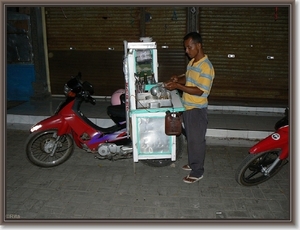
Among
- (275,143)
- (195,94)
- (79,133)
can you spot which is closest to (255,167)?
(275,143)

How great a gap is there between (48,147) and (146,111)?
1.88 metres

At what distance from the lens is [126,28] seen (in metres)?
7.94

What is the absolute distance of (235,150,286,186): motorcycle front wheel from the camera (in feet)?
13.6

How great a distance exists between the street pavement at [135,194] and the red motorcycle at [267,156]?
16 centimetres

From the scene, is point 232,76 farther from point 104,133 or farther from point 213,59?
point 104,133

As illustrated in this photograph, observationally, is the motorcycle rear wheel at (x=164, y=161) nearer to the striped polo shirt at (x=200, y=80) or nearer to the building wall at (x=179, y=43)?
the striped polo shirt at (x=200, y=80)

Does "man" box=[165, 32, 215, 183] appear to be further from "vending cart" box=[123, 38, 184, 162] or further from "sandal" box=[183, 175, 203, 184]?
"vending cart" box=[123, 38, 184, 162]

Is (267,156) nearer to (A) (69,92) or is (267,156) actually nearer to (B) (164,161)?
(B) (164,161)

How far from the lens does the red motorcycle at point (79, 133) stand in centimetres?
475

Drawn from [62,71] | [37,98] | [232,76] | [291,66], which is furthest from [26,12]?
[291,66]

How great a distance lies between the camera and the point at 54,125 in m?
4.75

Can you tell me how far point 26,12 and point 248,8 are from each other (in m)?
5.85

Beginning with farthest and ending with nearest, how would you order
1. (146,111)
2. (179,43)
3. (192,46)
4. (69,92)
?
1. (179,43)
2. (69,92)
3. (146,111)
4. (192,46)

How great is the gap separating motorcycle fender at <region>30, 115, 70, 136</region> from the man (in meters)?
1.90
